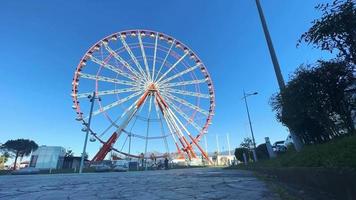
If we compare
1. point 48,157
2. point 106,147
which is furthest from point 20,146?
point 106,147

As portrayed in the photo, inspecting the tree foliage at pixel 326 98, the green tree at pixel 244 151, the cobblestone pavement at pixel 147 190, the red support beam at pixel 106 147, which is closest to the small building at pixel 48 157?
the red support beam at pixel 106 147

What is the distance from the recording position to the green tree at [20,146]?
67.5 meters

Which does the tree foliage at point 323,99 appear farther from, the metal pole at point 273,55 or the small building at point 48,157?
the small building at point 48,157

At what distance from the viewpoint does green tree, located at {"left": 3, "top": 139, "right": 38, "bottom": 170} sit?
67500 millimetres

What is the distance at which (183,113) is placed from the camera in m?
36.5

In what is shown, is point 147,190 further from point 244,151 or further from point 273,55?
point 244,151

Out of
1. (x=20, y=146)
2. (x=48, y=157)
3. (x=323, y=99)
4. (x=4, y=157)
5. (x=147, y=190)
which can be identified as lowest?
(x=147, y=190)

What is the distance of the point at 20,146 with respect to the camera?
67812 millimetres

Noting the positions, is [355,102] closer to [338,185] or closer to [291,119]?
[291,119]

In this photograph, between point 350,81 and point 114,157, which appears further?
point 114,157

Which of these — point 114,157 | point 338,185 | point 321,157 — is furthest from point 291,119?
point 114,157

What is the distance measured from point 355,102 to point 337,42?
276 centimetres

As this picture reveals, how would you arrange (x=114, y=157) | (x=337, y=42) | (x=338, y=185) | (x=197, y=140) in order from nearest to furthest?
(x=338, y=185)
(x=337, y=42)
(x=197, y=140)
(x=114, y=157)

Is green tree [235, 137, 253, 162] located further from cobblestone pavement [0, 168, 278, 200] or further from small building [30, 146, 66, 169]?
small building [30, 146, 66, 169]
